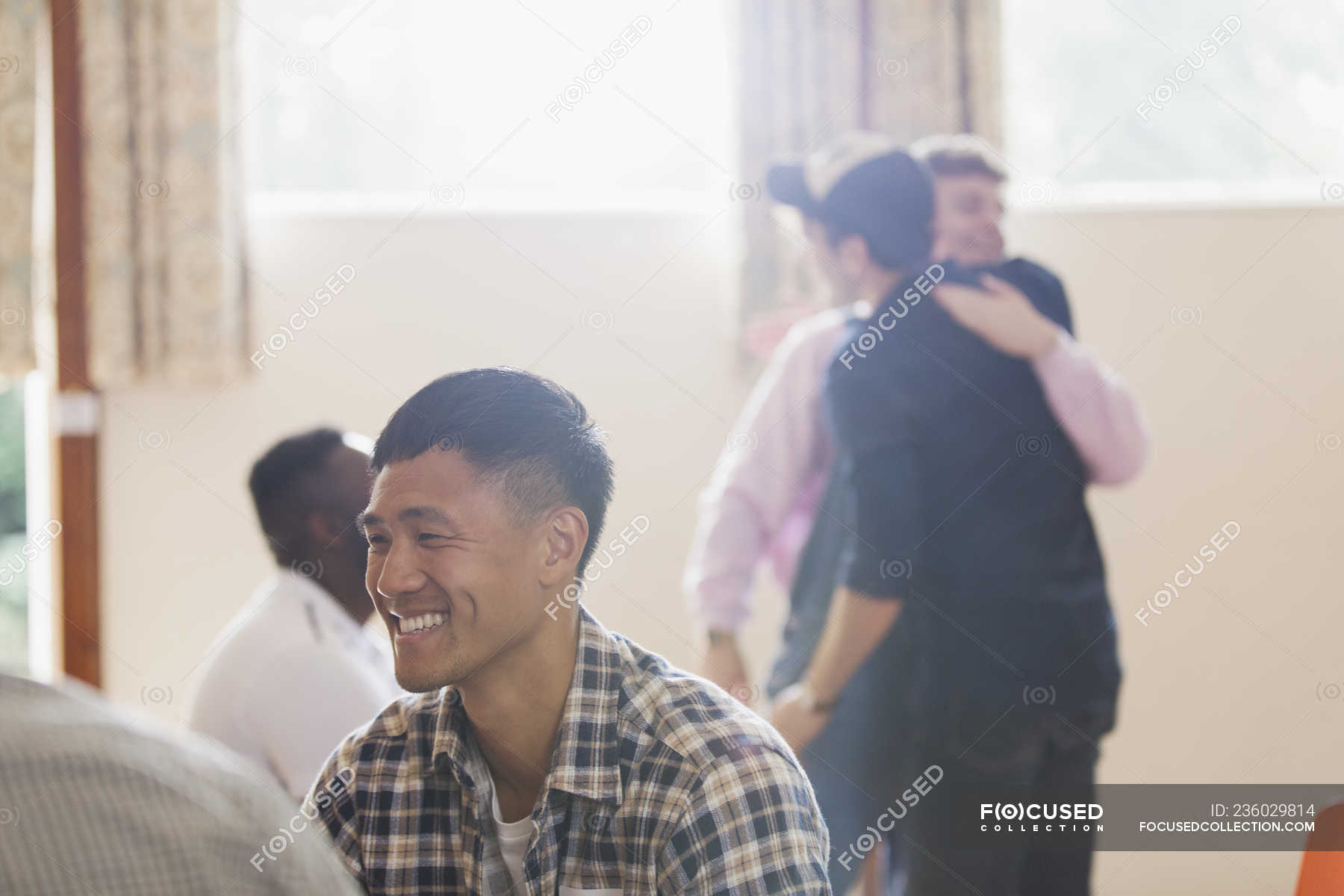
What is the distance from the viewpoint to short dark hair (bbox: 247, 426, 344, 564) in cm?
200

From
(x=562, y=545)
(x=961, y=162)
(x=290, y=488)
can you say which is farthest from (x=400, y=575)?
(x=961, y=162)

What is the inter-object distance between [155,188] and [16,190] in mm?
377

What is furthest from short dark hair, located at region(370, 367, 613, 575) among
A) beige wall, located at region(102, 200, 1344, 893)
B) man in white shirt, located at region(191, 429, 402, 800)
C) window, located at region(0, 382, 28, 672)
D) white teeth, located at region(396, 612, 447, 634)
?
window, located at region(0, 382, 28, 672)

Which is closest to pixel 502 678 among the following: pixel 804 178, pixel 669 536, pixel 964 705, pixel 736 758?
pixel 736 758

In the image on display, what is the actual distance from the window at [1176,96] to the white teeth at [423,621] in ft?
9.74

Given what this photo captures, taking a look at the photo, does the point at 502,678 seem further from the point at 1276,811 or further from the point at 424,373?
the point at 1276,811

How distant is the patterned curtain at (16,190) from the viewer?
3145mm

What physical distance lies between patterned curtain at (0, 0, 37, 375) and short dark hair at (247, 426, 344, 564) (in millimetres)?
1537

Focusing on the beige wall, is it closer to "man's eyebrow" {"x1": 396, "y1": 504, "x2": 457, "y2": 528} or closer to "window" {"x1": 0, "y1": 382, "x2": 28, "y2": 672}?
"window" {"x1": 0, "y1": 382, "x2": 28, "y2": 672}

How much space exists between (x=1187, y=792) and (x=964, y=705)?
1.87 meters

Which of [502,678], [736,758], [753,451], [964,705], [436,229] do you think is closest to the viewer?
[736,758]

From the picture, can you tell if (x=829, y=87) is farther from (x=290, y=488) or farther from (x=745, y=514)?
(x=290, y=488)

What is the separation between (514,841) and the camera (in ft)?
3.64

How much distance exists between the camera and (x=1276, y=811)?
359 centimetres
